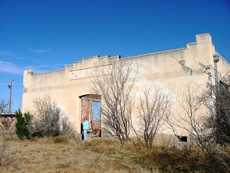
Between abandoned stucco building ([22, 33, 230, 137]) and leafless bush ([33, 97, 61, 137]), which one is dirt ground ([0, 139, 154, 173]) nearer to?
abandoned stucco building ([22, 33, 230, 137])

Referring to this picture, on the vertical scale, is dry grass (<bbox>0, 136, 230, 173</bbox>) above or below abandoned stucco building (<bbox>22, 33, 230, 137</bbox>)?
below

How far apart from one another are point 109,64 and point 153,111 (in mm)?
4057

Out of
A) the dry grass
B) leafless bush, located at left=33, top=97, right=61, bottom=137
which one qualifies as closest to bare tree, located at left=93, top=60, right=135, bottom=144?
leafless bush, located at left=33, top=97, right=61, bottom=137

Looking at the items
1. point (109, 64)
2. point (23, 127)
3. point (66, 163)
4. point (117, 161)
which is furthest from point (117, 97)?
point (66, 163)

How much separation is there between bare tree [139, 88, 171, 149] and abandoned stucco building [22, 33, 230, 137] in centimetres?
42

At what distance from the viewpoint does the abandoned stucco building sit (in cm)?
1441

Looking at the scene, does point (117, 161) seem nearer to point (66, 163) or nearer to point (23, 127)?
point (66, 163)

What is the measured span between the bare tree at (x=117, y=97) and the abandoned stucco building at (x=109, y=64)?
553mm

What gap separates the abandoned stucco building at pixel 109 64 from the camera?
567 inches

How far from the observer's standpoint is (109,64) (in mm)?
17656

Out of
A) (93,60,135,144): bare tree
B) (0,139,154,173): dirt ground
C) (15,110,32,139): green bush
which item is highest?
(93,60,135,144): bare tree

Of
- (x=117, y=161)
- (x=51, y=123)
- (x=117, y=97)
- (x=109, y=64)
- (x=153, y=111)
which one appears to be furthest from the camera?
(x=51, y=123)

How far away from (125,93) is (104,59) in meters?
2.58

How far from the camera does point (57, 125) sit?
1944 cm
